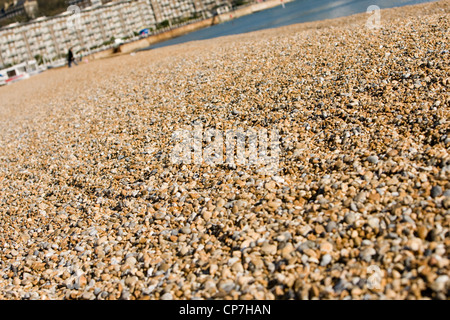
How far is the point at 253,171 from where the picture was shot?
6.62m

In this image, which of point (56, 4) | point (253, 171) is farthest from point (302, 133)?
point (56, 4)

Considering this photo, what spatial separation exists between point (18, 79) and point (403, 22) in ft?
128

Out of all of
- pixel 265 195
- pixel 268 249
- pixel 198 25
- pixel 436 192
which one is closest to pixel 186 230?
pixel 265 195

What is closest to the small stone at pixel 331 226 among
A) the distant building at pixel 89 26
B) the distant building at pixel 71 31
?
the distant building at pixel 71 31

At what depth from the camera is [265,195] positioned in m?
5.73

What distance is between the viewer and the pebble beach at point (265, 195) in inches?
163

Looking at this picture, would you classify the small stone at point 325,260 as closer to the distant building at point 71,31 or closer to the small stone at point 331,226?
the small stone at point 331,226

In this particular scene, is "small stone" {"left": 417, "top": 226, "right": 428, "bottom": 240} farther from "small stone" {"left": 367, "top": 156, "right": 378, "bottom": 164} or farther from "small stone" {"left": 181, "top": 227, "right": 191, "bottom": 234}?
"small stone" {"left": 181, "top": 227, "right": 191, "bottom": 234}

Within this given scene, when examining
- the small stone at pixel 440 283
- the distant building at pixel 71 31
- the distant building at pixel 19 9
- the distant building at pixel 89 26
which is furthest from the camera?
the distant building at pixel 19 9

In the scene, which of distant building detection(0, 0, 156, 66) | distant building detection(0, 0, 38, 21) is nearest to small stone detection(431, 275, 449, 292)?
distant building detection(0, 0, 156, 66)

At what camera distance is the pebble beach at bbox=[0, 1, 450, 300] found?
13.6 feet
